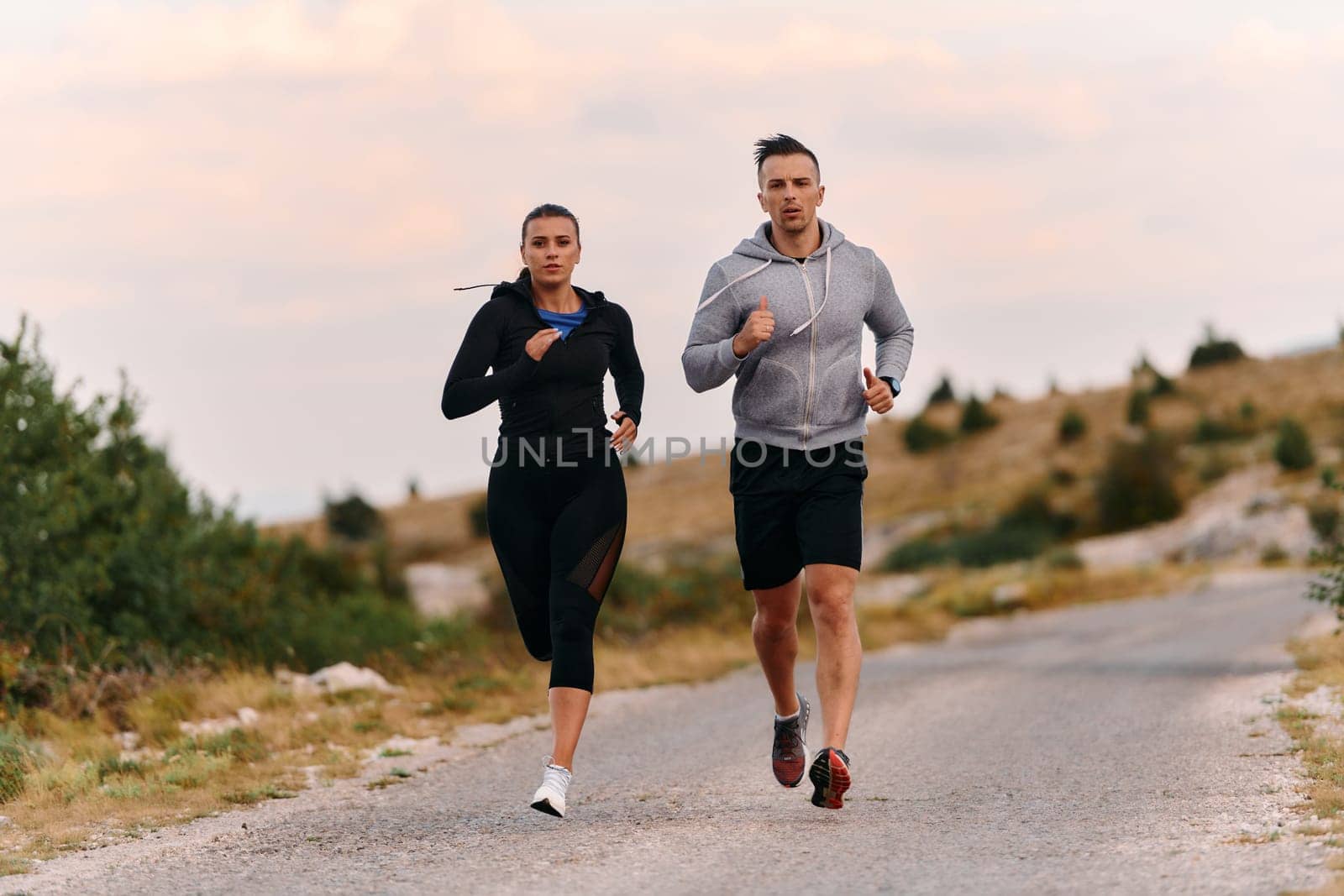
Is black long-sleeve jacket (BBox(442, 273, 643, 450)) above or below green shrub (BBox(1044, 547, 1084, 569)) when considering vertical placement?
above

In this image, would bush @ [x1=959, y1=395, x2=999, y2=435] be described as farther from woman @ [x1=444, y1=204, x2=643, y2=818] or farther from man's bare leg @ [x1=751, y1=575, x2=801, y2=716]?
woman @ [x1=444, y1=204, x2=643, y2=818]

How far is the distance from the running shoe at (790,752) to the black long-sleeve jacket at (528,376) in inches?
60.7

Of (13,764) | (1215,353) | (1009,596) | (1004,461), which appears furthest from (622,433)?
(1215,353)

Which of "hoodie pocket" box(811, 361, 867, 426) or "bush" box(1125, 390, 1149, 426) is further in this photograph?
"bush" box(1125, 390, 1149, 426)

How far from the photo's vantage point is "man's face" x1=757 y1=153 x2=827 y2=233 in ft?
→ 21.7

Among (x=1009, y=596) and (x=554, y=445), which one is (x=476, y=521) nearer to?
(x=1009, y=596)

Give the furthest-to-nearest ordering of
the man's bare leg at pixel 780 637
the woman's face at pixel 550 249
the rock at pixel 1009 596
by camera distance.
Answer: the rock at pixel 1009 596
the man's bare leg at pixel 780 637
the woman's face at pixel 550 249

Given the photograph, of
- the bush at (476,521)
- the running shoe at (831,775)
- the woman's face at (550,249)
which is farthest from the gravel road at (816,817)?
the bush at (476,521)

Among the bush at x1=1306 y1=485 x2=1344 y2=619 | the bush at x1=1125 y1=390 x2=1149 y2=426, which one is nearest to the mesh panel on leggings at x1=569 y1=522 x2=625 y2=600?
the bush at x1=1306 y1=485 x2=1344 y2=619

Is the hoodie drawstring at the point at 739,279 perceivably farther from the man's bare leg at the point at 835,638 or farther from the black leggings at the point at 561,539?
the man's bare leg at the point at 835,638

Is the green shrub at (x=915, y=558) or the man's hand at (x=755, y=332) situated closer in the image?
the man's hand at (x=755, y=332)

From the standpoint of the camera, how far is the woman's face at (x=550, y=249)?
21.0ft

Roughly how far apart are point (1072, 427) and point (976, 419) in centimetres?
644

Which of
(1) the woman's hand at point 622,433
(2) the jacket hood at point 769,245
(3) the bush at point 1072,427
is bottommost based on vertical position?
(1) the woman's hand at point 622,433
